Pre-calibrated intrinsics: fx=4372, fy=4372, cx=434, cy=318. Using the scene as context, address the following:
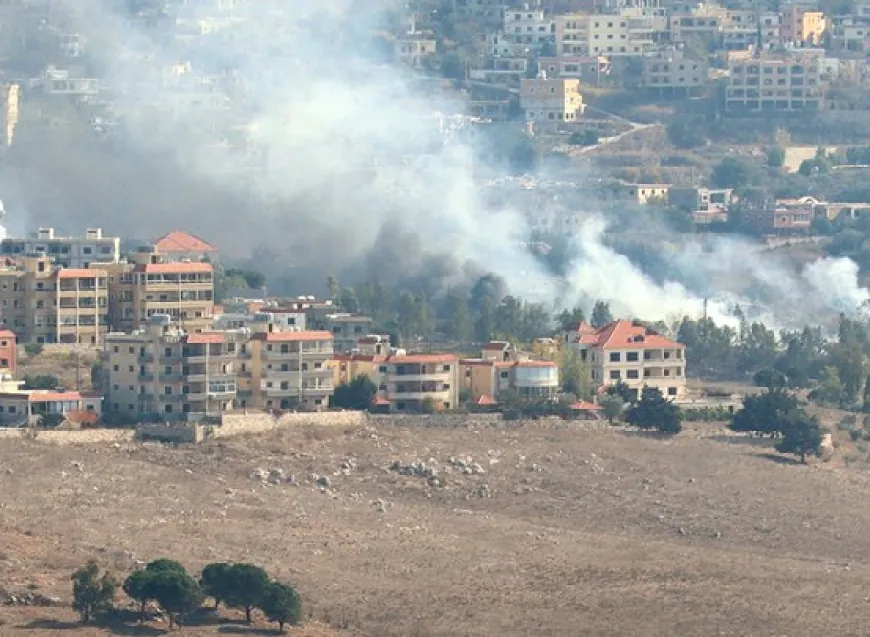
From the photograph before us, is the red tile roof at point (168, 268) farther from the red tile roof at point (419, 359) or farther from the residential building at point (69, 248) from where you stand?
the red tile roof at point (419, 359)

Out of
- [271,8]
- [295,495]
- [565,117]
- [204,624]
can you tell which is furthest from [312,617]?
[271,8]

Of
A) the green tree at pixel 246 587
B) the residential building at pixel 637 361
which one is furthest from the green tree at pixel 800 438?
the green tree at pixel 246 587

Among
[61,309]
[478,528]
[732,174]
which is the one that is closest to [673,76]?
[732,174]

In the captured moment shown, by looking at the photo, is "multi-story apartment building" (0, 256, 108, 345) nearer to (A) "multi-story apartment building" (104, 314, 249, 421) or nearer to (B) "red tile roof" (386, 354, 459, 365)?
(B) "red tile roof" (386, 354, 459, 365)

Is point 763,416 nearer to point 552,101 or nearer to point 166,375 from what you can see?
point 166,375

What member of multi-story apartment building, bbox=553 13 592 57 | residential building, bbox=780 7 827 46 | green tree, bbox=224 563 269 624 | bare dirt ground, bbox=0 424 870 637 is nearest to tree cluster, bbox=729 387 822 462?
bare dirt ground, bbox=0 424 870 637

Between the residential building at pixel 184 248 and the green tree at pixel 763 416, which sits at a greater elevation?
the residential building at pixel 184 248

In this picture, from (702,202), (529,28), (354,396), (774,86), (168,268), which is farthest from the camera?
(529,28)
